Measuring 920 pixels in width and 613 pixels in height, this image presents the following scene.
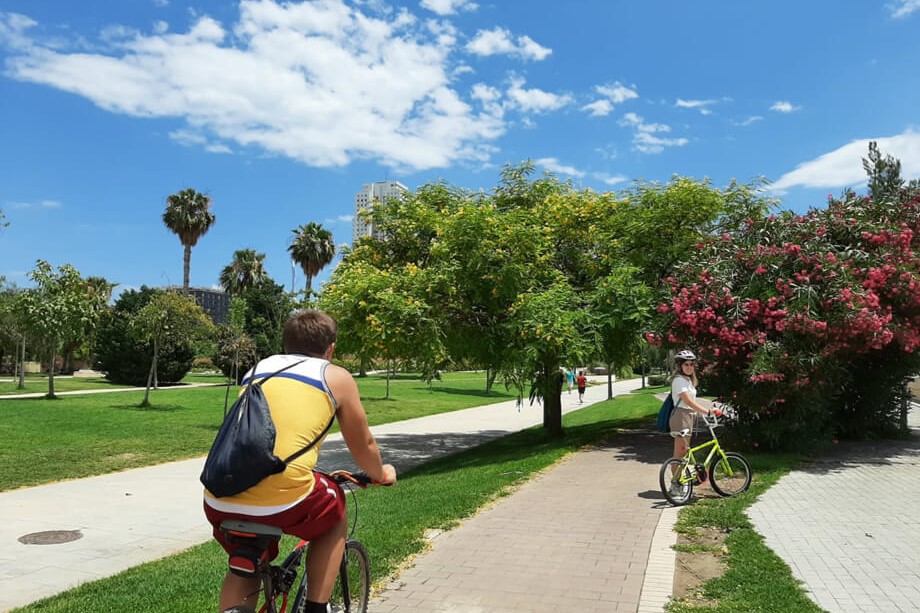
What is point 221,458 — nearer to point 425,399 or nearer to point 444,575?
point 444,575

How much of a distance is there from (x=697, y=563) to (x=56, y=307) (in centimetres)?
2555

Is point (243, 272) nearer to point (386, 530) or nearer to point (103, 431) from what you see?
point (103, 431)

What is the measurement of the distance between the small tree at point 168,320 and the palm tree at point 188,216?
97.3ft

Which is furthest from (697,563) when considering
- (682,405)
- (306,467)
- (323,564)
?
(306,467)

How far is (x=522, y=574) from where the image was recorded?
545 cm

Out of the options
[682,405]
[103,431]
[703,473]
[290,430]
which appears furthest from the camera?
[103,431]

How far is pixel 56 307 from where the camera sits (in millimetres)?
25266

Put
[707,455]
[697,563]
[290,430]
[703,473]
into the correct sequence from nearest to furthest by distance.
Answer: [290,430]
[697,563]
[703,473]
[707,455]

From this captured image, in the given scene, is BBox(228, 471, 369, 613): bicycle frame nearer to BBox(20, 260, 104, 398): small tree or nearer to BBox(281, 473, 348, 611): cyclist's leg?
BBox(281, 473, 348, 611): cyclist's leg

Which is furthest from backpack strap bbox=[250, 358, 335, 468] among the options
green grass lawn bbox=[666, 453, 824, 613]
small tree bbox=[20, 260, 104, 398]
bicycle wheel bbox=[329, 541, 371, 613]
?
small tree bbox=[20, 260, 104, 398]

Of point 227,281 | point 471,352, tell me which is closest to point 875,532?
point 471,352

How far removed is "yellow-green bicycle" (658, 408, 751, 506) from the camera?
26.6 ft

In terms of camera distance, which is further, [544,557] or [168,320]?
[168,320]

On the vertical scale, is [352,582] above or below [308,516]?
below
